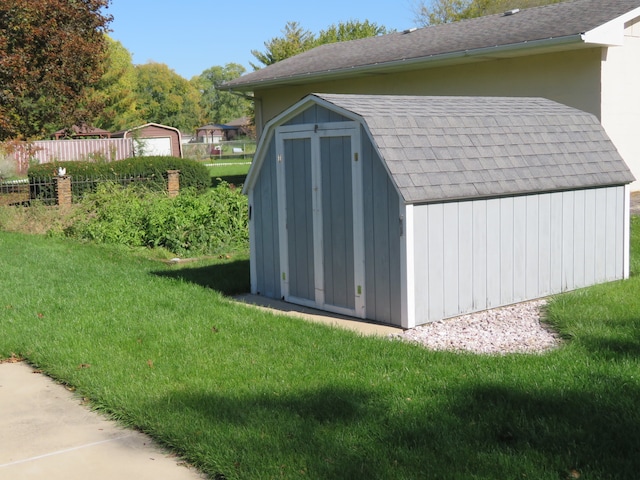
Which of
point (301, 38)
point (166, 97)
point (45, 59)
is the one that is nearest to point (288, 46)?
point (301, 38)

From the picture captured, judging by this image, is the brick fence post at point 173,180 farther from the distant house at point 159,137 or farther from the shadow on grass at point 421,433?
the distant house at point 159,137

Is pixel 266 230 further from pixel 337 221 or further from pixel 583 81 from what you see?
pixel 583 81

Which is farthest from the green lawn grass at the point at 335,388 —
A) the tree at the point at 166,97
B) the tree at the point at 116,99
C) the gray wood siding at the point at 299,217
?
the tree at the point at 166,97

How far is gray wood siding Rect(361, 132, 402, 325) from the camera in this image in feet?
25.4

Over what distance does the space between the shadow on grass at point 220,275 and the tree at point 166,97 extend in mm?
77318

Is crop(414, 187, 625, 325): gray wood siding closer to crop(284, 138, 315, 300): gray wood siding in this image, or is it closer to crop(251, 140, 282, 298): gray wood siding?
crop(284, 138, 315, 300): gray wood siding

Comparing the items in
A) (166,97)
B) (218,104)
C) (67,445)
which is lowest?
(67,445)

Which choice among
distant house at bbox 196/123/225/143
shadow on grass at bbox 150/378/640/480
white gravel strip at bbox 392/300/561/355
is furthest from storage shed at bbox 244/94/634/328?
distant house at bbox 196/123/225/143

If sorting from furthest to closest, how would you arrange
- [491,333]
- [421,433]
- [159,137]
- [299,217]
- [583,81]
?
[159,137] < [583,81] < [299,217] < [491,333] < [421,433]

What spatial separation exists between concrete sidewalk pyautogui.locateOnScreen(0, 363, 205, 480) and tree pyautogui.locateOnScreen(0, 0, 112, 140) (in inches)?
609

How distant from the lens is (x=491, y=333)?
7.41 m

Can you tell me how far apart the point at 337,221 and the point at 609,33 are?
8871 mm

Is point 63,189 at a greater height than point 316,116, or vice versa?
point 316,116

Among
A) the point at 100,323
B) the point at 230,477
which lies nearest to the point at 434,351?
the point at 230,477
